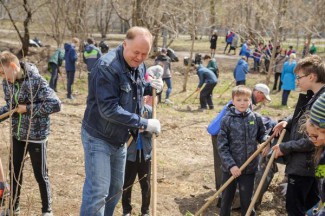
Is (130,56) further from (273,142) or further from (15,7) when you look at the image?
(15,7)

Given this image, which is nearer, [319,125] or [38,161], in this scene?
[319,125]

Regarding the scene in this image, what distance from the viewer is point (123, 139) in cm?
327

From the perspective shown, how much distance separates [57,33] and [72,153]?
11.5 meters

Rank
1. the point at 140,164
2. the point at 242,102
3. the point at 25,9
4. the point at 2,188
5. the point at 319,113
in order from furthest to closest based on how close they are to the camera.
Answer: the point at 25,9 < the point at 140,164 < the point at 242,102 < the point at 2,188 < the point at 319,113

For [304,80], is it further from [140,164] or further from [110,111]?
[140,164]

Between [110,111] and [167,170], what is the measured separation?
3347 mm

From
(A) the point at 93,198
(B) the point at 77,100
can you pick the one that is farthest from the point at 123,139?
→ (B) the point at 77,100

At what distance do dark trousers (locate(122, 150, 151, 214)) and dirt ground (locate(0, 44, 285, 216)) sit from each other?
224mm

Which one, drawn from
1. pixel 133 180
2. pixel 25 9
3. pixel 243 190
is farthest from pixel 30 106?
pixel 25 9

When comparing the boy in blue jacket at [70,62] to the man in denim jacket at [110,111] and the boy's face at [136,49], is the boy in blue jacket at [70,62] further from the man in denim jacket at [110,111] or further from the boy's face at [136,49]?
the boy's face at [136,49]

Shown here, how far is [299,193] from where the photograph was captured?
372 cm

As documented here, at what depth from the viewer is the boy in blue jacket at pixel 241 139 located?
3992 millimetres

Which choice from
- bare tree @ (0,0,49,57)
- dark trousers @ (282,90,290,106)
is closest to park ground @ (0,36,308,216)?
dark trousers @ (282,90,290,106)

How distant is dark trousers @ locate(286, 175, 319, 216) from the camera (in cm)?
368
